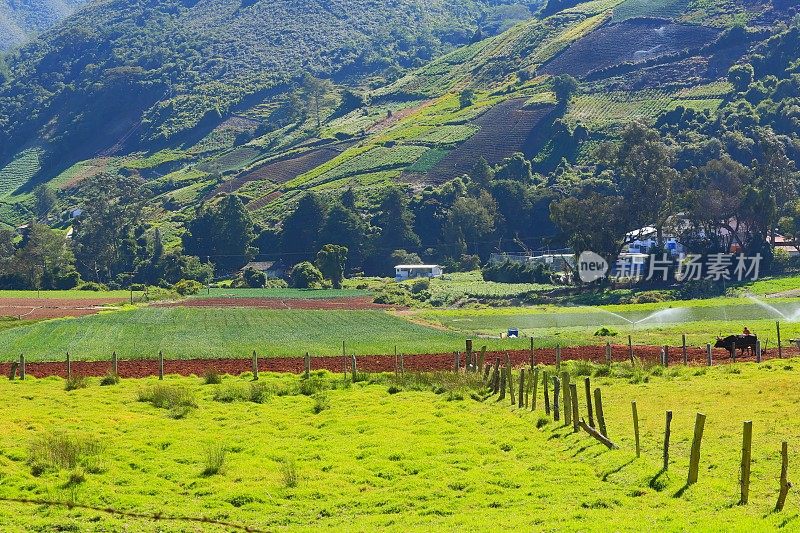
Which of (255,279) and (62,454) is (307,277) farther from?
(62,454)

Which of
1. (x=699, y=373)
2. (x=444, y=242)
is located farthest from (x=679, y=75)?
(x=699, y=373)

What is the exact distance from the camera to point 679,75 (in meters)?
199

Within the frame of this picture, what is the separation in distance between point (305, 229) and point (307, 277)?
22961 mm

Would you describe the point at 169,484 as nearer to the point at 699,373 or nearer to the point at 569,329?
the point at 699,373

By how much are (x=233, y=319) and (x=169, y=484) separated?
206ft

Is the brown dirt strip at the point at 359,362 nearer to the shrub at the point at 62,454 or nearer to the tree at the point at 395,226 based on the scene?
the shrub at the point at 62,454

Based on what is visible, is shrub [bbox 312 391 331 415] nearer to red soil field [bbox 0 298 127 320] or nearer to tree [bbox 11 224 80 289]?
red soil field [bbox 0 298 127 320]

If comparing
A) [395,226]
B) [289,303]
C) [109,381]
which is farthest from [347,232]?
[109,381]

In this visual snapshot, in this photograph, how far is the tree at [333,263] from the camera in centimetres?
13350

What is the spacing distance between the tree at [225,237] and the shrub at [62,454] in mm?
127475

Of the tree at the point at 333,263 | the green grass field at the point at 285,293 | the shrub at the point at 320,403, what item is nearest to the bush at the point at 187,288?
the green grass field at the point at 285,293

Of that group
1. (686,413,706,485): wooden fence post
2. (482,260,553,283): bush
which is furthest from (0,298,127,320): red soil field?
(686,413,706,485): wooden fence post

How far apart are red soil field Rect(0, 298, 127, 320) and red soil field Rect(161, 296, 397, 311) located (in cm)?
768

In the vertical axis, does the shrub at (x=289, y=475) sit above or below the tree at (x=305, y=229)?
below
